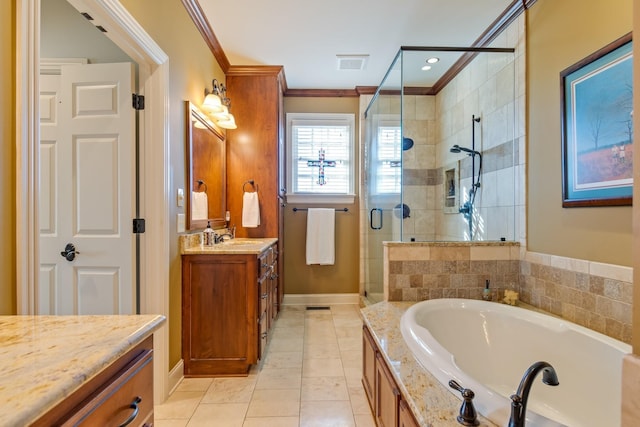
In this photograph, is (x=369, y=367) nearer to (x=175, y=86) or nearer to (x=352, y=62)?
(x=175, y=86)

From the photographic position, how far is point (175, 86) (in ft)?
6.24

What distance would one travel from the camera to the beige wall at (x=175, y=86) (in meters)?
1.71

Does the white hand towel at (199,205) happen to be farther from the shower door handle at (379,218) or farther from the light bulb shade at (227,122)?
the shower door handle at (379,218)

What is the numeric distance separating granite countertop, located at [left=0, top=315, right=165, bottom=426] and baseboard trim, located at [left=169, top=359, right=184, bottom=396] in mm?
1269

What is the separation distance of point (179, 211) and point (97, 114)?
0.71 m

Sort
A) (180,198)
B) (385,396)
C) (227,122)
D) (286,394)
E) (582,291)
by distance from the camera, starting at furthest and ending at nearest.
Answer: (227,122) < (180,198) < (286,394) < (582,291) < (385,396)

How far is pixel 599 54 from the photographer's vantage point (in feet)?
4.68

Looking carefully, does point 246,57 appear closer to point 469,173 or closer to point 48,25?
point 48,25

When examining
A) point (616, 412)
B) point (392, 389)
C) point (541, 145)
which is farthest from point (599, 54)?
point (392, 389)

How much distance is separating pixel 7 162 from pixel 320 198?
2838 millimetres

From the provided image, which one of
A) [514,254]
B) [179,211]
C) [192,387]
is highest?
[179,211]

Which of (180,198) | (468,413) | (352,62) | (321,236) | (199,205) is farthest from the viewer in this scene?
(321,236)

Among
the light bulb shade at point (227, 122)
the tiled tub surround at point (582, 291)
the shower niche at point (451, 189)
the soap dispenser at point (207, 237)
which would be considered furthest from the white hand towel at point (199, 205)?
the tiled tub surround at point (582, 291)

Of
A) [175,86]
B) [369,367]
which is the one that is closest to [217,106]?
[175,86]
